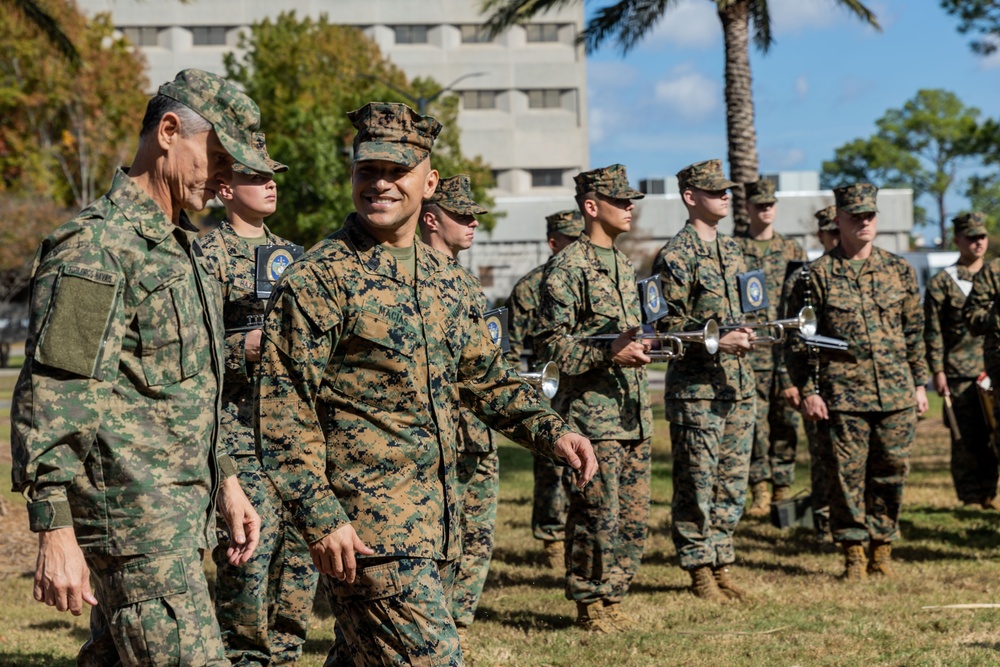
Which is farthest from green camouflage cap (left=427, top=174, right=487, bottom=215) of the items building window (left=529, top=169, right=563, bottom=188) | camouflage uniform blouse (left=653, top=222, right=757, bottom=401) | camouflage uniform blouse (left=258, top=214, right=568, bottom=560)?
building window (left=529, top=169, right=563, bottom=188)

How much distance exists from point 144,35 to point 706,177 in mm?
70187

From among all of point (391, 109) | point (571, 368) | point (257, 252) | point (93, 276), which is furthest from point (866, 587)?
point (93, 276)

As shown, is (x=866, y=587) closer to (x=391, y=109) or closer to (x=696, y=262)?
(x=696, y=262)

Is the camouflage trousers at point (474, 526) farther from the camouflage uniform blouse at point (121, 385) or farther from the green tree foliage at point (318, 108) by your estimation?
the green tree foliage at point (318, 108)

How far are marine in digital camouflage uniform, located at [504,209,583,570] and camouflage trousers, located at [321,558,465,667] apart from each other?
5605 mm

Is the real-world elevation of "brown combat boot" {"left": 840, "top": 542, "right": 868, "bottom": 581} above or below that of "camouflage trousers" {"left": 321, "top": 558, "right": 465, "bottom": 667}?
below

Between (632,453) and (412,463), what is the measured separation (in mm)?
3572

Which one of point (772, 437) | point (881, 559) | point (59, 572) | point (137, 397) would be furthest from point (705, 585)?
point (59, 572)

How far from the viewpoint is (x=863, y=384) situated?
8.70 meters

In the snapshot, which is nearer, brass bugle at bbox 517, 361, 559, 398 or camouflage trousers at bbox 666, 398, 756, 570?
brass bugle at bbox 517, 361, 559, 398

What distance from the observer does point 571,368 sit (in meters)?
7.29

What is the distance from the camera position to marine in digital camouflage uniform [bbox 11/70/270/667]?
136 inches

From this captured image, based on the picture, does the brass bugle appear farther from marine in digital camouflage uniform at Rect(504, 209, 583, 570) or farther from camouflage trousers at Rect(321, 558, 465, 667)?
marine in digital camouflage uniform at Rect(504, 209, 583, 570)

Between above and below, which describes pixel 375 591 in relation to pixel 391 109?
below
